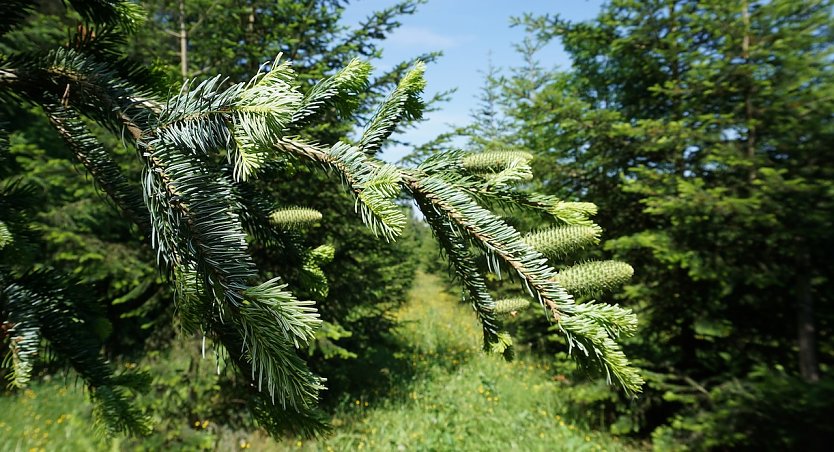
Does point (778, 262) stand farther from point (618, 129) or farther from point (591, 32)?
point (591, 32)

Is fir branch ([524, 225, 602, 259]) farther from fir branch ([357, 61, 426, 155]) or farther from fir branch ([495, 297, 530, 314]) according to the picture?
fir branch ([357, 61, 426, 155])

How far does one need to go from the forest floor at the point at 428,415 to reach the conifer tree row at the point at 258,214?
396 cm

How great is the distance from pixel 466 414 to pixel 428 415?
57 centimetres

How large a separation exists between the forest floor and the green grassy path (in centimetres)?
1

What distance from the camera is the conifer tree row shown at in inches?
25.8

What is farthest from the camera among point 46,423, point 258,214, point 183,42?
point 46,423

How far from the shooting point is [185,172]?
712 mm

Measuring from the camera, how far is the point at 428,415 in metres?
5.95

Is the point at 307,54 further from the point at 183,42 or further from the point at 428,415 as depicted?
the point at 428,415

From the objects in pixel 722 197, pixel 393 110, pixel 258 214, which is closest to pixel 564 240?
pixel 393 110

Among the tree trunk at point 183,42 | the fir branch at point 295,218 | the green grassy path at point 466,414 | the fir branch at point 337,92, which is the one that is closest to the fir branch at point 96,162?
the fir branch at point 295,218

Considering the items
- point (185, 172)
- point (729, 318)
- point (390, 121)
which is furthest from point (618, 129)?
point (185, 172)

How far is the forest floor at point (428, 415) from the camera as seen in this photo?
5.21m

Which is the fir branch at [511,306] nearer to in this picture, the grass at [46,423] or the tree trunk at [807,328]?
the tree trunk at [807,328]
